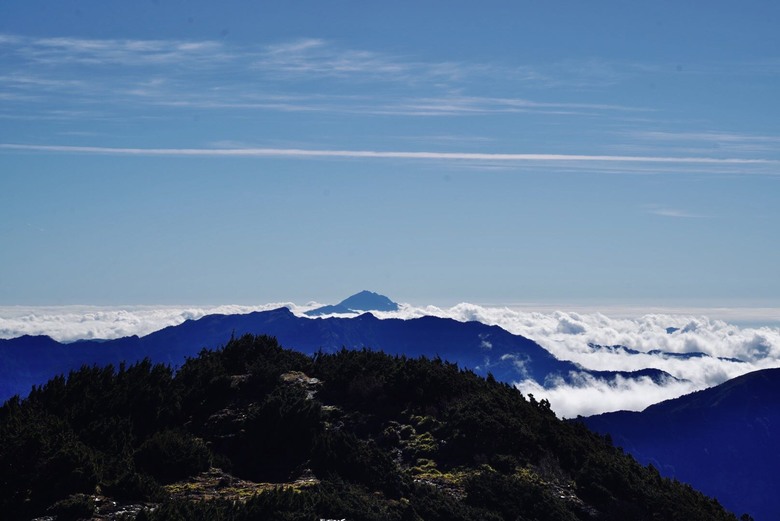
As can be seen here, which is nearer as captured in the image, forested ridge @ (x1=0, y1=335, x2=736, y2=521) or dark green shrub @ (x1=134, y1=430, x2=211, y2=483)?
forested ridge @ (x1=0, y1=335, x2=736, y2=521)

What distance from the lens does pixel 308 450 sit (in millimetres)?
37344

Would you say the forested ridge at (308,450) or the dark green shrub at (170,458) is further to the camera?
the dark green shrub at (170,458)

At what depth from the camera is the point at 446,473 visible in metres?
36.2

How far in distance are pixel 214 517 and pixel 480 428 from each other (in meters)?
16.0

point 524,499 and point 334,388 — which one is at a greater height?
point 334,388

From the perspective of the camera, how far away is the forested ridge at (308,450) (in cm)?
2892

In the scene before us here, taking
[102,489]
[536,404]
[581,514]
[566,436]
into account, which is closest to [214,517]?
[102,489]

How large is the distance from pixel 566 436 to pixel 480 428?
4927 mm

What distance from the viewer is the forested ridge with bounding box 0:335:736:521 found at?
1139 inches

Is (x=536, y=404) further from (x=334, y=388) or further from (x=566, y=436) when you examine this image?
(x=334, y=388)

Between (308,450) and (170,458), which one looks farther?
(308,450)

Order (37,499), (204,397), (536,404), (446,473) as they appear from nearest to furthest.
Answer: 1. (37,499)
2. (446,473)
3. (204,397)
4. (536,404)

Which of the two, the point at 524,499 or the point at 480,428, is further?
the point at 480,428

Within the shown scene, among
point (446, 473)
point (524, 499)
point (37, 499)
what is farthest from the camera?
→ point (446, 473)
